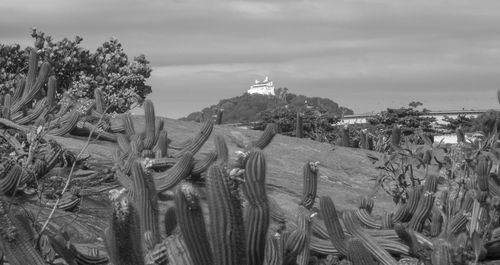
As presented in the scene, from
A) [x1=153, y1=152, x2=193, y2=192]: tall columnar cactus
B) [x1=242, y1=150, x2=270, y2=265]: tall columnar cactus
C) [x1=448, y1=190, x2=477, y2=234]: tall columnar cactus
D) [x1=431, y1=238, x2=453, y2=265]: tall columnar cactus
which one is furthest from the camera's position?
[x1=153, y1=152, x2=193, y2=192]: tall columnar cactus

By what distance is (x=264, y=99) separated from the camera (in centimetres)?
3778

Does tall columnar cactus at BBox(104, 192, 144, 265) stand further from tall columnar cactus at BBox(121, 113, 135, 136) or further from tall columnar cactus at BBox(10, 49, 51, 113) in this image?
tall columnar cactus at BBox(10, 49, 51, 113)

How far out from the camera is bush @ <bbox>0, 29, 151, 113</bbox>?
72.3 ft

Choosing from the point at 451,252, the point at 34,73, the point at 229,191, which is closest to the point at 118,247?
the point at 229,191

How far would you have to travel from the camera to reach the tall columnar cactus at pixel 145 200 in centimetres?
558

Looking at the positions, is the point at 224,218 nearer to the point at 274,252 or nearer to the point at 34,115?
the point at 274,252

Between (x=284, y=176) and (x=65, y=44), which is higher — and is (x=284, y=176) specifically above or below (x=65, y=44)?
below

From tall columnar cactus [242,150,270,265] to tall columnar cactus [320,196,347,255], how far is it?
6.07 ft

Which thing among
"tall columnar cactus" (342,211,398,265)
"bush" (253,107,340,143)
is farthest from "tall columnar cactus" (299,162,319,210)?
"bush" (253,107,340,143)

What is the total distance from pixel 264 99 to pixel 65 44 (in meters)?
15.7

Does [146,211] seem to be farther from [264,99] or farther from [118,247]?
[264,99]

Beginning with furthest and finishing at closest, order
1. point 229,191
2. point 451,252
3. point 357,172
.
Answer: point 357,172, point 451,252, point 229,191

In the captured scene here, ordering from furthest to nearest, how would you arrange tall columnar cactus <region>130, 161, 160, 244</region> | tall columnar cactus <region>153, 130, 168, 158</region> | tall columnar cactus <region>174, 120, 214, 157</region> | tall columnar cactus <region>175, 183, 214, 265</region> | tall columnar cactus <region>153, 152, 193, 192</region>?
tall columnar cactus <region>174, 120, 214, 157</region> < tall columnar cactus <region>153, 130, 168, 158</region> < tall columnar cactus <region>153, 152, 193, 192</region> < tall columnar cactus <region>130, 161, 160, 244</region> < tall columnar cactus <region>175, 183, 214, 265</region>

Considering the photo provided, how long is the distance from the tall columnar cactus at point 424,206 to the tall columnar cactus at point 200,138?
3.16 meters
